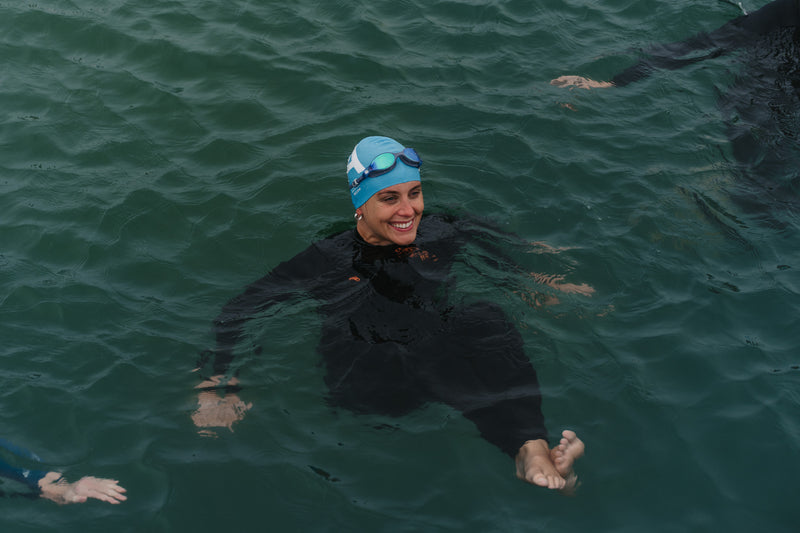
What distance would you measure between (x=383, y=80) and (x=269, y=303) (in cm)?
Answer: 476

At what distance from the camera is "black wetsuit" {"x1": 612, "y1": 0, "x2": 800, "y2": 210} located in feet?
24.4

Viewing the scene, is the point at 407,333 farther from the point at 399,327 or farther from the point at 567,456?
the point at 567,456

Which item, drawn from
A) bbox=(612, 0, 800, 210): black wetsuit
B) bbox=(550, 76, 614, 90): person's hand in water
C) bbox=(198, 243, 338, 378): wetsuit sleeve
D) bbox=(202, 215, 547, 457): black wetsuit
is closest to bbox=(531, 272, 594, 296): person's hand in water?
bbox=(202, 215, 547, 457): black wetsuit

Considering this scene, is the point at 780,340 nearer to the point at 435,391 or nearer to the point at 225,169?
the point at 435,391

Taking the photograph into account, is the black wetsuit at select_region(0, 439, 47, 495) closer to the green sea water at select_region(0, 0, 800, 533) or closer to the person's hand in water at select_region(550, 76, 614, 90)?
the green sea water at select_region(0, 0, 800, 533)

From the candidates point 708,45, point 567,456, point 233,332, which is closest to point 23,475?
point 233,332

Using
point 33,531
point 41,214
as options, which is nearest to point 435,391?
point 33,531

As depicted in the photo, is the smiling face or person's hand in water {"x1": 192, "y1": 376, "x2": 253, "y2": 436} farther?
the smiling face

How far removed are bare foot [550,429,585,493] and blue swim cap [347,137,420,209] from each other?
2.52 metres

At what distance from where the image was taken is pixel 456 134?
8438 mm

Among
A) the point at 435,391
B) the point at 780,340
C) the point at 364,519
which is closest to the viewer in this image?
the point at 364,519

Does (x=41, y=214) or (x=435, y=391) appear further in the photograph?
(x=41, y=214)

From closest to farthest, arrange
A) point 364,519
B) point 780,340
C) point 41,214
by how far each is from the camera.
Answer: point 364,519, point 780,340, point 41,214

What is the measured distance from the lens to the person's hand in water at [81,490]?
15.1 ft
